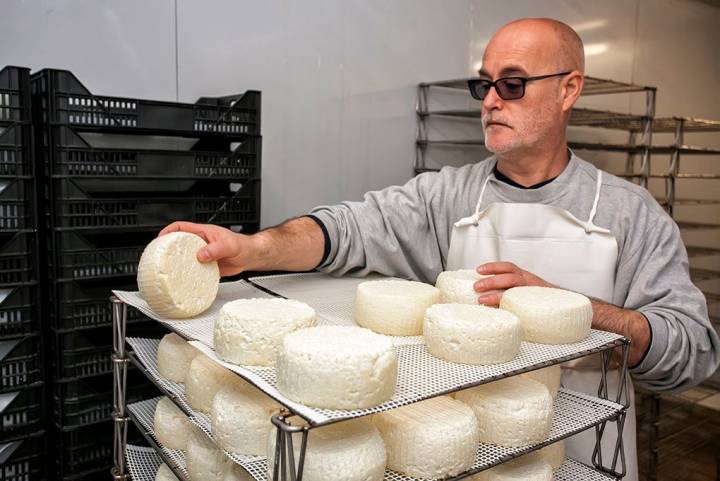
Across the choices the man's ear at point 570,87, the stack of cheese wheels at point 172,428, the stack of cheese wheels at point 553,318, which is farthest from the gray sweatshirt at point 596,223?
the stack of cheese wheels at point 172,428

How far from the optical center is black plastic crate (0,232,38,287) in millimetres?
1581

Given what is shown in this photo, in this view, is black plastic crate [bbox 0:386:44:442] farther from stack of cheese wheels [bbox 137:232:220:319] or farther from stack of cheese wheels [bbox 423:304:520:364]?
stack of cheese wheels [bbox 423:304:520:364]

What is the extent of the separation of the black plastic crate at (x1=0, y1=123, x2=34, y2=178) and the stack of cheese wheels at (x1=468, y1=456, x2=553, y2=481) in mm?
1340

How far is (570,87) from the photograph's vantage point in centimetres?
175

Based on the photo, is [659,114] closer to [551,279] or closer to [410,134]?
[410,134]

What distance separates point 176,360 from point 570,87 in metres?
1.30

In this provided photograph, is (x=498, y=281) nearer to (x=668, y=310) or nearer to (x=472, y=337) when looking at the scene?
(x=472, y=337)

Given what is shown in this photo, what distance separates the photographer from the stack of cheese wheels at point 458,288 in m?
1.18

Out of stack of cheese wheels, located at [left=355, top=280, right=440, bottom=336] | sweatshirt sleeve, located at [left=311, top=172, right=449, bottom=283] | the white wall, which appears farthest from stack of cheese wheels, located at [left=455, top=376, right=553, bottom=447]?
the white wall

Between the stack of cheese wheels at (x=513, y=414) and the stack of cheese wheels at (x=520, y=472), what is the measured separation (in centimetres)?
7

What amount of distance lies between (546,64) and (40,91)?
1398mm

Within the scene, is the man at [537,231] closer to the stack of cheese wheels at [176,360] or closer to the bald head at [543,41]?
the bald head at [543,41]

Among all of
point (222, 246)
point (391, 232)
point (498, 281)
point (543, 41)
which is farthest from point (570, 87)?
point (222, 246)

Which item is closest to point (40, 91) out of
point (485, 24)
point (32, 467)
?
point (32, 467)
